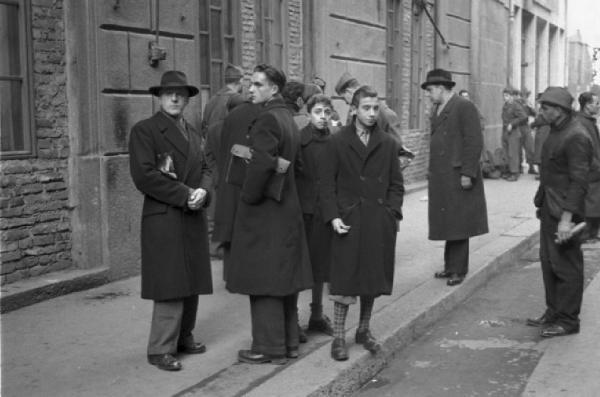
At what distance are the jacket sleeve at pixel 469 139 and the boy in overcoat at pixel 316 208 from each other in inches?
90.2

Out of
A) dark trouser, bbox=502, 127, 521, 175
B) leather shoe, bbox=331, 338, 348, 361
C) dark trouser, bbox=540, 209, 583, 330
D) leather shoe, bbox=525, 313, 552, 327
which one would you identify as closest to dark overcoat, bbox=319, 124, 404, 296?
leather shoe, bbox=331, 338, 348, 361

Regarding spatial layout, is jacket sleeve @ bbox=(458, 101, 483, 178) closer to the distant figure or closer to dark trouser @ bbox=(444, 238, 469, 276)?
dark trouser @ bbox=(444, 238, 469, 276)

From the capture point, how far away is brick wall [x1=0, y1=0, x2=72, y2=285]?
792 cm

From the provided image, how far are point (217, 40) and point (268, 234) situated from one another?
18.1 ft

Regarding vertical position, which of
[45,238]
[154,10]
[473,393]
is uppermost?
[154,10]

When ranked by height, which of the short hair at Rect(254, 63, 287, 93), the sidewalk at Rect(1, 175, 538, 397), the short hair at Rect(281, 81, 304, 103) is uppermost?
the short hair at Rect(254, 63, 287, 93)

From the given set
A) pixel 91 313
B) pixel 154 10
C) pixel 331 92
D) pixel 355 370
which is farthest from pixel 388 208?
pixel 331 92

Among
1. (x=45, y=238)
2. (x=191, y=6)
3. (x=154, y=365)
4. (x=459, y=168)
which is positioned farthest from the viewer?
(x=191, y=6)

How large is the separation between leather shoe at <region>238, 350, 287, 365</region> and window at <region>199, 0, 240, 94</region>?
5.18 meters

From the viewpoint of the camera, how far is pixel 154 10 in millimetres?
9461

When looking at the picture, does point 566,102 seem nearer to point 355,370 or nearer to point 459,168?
point 459,168

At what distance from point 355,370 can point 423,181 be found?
511 inches

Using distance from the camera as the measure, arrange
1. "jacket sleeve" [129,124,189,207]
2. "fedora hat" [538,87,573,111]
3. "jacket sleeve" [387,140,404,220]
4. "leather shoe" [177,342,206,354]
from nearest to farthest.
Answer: "jacket sleeve" [129,124,189,207] < "jacket sleeve" [387,140,404,220] < "leather shoe" [177,342,206,354] < "fedora hat" [538,87,573,111]

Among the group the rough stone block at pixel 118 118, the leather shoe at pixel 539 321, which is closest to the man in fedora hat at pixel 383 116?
the leather shoe at pixel 539 321
